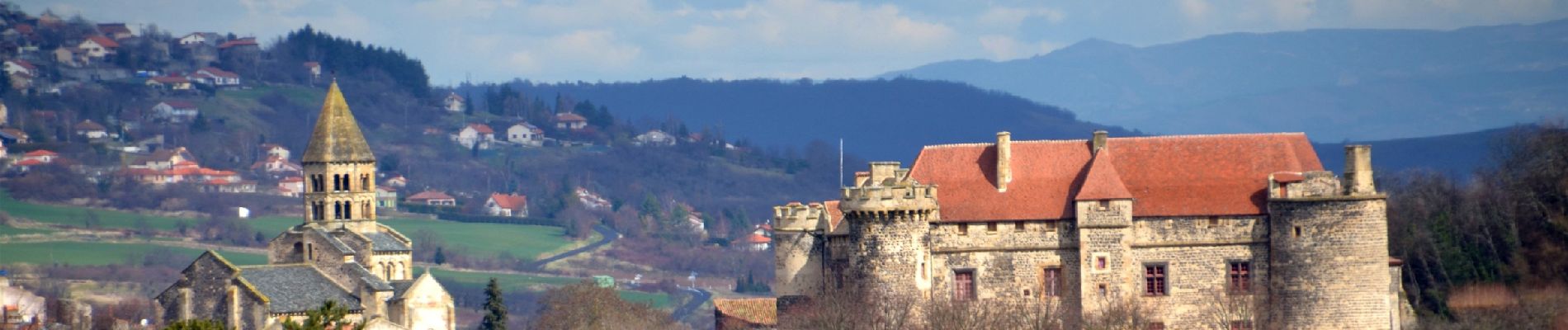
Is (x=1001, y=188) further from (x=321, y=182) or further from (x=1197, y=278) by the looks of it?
(x=321, y=182)

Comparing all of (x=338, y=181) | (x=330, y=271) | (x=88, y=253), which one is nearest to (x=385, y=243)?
(x=338, y=181)

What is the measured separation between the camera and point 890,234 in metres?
73.5

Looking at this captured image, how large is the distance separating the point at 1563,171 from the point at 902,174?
21072 millimetres

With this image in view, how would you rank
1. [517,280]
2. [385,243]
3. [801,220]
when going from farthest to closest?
[517,280] < [385,243] < [801,220]

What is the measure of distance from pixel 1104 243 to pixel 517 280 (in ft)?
354

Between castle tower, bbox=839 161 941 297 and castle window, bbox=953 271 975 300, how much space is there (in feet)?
3.42

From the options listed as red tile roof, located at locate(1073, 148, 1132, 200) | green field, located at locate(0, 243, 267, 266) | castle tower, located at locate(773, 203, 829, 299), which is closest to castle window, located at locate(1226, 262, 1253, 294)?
red tile roof, located at locate(1073, 148, 1132, 200)

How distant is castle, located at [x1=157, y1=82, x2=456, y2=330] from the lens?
287 feet

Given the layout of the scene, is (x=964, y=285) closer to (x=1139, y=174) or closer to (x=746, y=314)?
(x=1139, y=174)

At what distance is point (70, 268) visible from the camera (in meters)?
156

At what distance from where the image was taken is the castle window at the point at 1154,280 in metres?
74.3

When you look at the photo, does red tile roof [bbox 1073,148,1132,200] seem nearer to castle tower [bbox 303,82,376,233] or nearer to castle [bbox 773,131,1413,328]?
castle [bbox 773,131,1413,328]

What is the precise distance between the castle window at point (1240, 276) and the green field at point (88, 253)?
96.5 metres

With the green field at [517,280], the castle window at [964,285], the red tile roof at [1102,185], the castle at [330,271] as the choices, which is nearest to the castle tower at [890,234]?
the castle window at [964,285]
